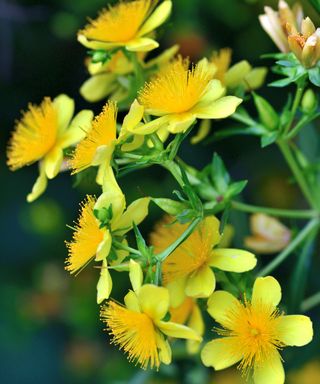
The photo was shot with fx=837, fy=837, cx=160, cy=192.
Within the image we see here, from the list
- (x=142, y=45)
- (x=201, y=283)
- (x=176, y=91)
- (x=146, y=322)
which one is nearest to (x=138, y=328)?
(x=146, y=322)

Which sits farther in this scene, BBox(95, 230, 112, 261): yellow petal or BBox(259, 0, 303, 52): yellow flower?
BBox(259, 0, 303, 52): yellow flower

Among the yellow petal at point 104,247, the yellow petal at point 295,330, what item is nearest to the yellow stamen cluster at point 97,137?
the yellow petal at point 104,247

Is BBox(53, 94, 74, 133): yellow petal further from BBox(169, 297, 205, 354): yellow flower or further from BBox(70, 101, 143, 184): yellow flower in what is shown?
BBox(169, 297, 205, 354): yellow flower

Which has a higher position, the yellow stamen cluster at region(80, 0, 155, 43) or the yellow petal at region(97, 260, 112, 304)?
the yellow stamen cluster at region(80, 0, 155, 43)

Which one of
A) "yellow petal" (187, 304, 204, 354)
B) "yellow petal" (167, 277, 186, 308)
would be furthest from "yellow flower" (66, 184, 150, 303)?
"yellow petal" (187, 304, 204, 354)

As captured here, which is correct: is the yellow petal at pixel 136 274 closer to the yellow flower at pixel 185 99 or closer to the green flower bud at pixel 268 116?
the yellow flower at pixel 185 99

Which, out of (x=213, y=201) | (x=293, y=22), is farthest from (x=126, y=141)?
(x=293, y=22)
